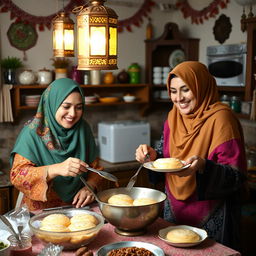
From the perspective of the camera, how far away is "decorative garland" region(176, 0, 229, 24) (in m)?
4.40

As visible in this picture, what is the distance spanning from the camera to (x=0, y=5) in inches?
157

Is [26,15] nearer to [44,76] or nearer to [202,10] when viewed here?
[44,76]

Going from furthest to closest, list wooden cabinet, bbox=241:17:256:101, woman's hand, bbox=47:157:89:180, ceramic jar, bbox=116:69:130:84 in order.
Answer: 1. ceramic jar, bbox=116:69:130:84
2. wooden cabinet, bbox=241:17:256:101
3. woman's hand, bbox=47:157:89:180

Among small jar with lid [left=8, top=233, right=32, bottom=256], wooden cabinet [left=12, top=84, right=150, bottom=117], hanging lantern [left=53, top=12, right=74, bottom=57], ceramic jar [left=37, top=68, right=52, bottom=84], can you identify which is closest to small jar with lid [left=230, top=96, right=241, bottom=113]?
wooden cabinet [left=12, top=84, right=150, bottom=117]

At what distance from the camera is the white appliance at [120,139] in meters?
4.26

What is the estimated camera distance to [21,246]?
1676mm

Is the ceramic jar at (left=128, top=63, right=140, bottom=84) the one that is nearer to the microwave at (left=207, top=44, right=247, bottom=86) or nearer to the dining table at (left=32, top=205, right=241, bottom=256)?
the microwave at (left=207, top=44, right=247, bottom=86)

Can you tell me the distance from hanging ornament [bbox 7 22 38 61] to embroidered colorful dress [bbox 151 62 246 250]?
→ 2.34 metres

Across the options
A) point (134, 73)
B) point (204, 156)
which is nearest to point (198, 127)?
point (204, 156)

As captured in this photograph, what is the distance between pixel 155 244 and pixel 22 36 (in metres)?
3.03

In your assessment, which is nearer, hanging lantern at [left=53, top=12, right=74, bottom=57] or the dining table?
the dining table

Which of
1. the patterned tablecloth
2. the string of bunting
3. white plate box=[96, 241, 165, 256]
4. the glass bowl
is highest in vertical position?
the string of bunting

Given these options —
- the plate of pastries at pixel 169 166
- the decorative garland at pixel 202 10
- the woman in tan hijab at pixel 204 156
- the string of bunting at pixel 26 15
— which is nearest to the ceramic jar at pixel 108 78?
the string of bunting at pixel 26 15

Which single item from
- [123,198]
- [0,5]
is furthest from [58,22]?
[0,5]
